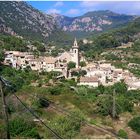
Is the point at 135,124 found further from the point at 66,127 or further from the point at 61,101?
the point at 61,101

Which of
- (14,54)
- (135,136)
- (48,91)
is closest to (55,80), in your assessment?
(48,91)

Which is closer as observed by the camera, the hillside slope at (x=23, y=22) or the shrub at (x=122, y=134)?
the shrub at (x=122, y=134)

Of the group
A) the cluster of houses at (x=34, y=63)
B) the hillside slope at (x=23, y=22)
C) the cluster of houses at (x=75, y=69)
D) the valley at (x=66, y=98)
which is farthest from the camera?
the hillside slope at (x=23, y=22)

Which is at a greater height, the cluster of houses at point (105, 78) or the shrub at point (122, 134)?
the cluster of houses at point (105, 78)

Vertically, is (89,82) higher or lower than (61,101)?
higher

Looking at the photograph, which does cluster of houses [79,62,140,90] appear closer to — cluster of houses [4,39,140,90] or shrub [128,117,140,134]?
cluster of houses [4,39,140,90]

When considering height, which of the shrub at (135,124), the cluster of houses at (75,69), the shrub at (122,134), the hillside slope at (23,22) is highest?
the hillside slope at (23,22)

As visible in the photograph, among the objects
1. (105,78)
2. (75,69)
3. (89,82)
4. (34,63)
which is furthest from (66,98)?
(34,63)

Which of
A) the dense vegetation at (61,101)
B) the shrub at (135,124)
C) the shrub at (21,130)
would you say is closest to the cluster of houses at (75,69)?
the dense vegetation at (61,101)

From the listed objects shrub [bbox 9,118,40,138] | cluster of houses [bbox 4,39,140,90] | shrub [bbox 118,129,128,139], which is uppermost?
cluster of houses [bbox 4,39,140,90]

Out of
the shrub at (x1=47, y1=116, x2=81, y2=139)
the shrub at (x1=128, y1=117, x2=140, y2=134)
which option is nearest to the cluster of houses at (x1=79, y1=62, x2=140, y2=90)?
the shrub at (x1=128, y1=117, x2=140, y2=134)

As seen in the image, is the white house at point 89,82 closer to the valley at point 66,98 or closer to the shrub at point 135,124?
the valley at point 66,98
